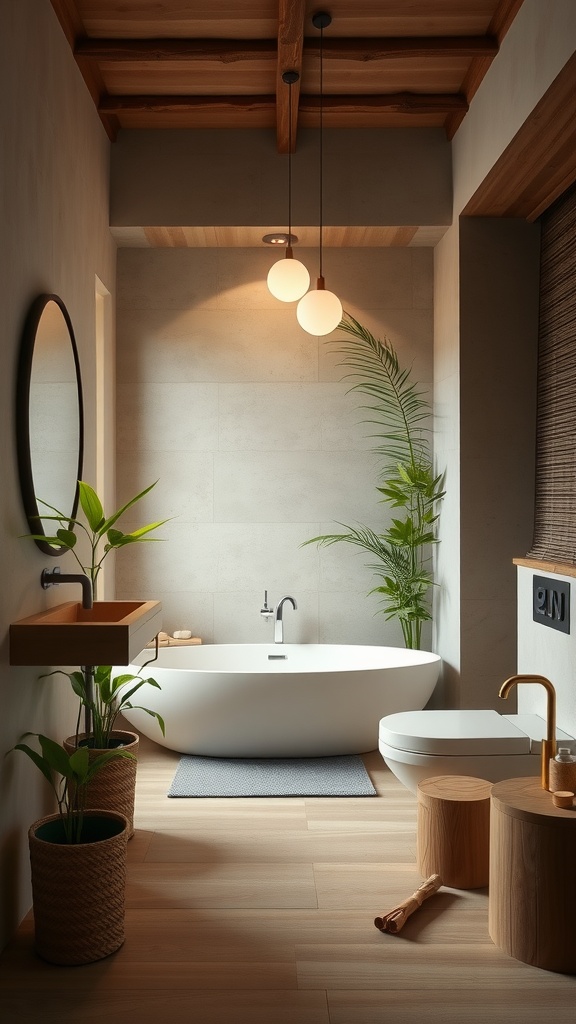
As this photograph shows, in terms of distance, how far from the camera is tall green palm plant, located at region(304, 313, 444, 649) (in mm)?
4711

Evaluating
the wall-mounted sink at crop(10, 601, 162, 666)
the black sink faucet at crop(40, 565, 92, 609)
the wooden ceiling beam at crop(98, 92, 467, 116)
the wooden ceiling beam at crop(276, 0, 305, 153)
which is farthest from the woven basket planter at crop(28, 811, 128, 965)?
the wooden ceiling beam at crop(98, 92, 467, 116)

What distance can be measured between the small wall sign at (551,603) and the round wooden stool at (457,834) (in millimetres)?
597

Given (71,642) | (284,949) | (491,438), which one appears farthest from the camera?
(491,438)

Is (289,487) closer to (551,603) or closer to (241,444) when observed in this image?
(241,444)

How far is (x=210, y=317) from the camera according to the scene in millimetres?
4855

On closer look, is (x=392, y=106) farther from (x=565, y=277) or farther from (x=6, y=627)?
(x=6, y=627)

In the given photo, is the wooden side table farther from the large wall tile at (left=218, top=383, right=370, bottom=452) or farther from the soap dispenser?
the large wall tile at (left=218, top=383, right=370, bottom=452)

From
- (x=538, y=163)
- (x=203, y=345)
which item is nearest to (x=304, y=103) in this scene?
(x=538, y=163)

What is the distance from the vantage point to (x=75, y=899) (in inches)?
92.1

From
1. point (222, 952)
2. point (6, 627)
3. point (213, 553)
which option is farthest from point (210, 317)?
point (222, 952)

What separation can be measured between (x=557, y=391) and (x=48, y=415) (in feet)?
7.09

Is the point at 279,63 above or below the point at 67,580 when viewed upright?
above

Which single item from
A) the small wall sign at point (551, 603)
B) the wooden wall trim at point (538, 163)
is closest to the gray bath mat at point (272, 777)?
the small wall sign at point (551, 603)

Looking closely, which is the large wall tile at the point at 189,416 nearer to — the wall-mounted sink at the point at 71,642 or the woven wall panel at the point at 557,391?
the woven wall panel at the point at 557,391
